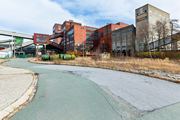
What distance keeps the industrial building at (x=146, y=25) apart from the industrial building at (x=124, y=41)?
2761mm

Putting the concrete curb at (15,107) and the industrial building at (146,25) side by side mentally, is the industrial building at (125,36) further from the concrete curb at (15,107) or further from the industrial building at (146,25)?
the concrete curb at (15,107)

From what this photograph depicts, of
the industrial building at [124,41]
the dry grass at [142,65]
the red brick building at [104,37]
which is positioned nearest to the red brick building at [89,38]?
the red brick building at [104,37]

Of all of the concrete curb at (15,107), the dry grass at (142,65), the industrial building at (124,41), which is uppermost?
the industrial building at (124,41)

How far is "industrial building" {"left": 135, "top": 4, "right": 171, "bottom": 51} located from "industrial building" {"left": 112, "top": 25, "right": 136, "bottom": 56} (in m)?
2.76

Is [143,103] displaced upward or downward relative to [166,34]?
downward

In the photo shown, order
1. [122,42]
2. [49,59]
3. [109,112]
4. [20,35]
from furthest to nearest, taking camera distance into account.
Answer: [20,35]
[122,42]
[49,59]
[109,112]

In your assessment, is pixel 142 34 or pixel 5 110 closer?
pixel 5 110

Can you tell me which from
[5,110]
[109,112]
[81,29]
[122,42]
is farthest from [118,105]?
[81,29]

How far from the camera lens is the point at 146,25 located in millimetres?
41188

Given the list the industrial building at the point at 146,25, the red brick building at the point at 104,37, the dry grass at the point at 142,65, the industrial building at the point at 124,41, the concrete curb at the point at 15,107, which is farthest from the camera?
the red brick building at the point at 104,37

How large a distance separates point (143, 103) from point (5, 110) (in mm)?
4430

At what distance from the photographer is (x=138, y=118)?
4008 millimetres

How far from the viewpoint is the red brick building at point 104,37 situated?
5832cm

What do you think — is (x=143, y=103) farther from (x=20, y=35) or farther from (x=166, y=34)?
(x=20, y=35)
